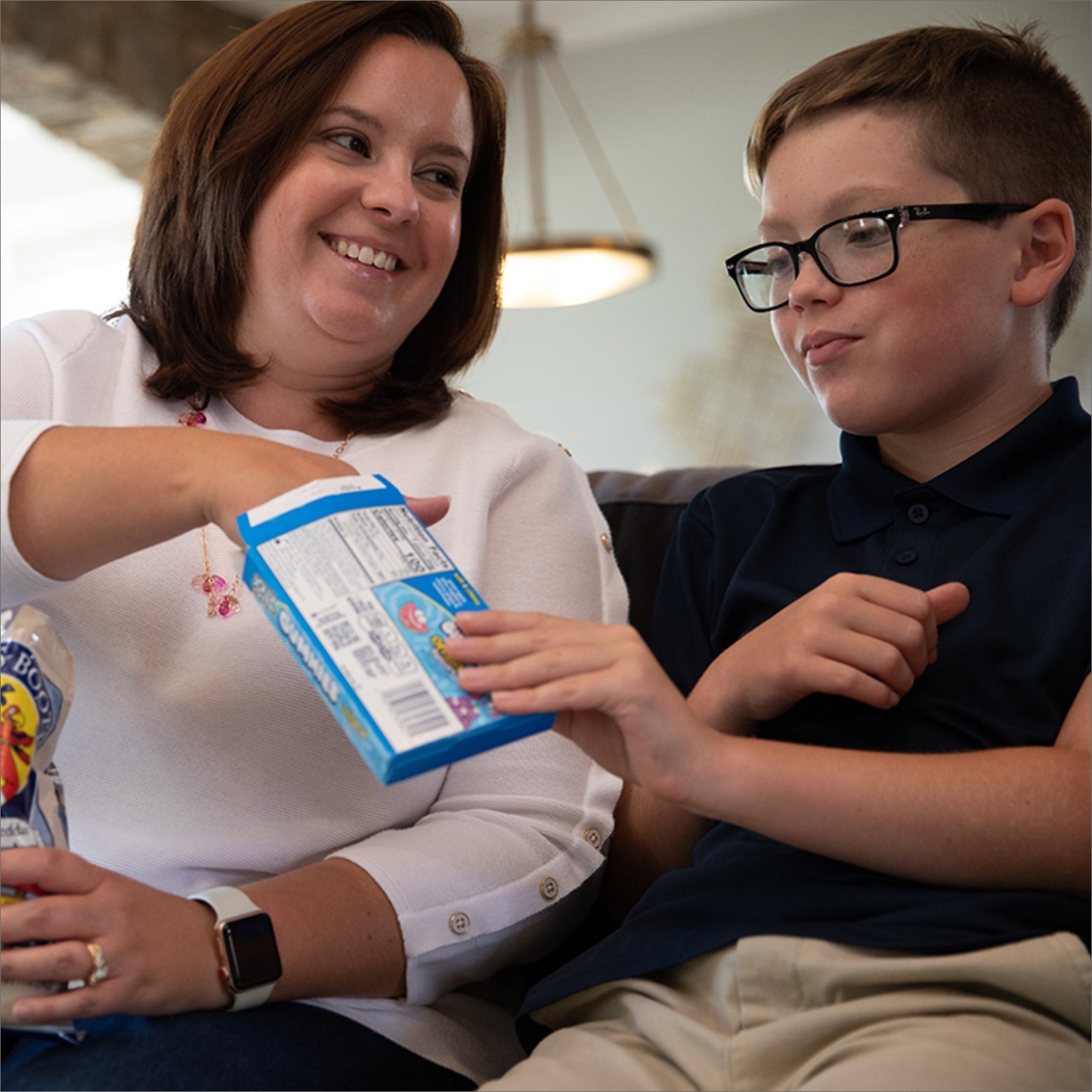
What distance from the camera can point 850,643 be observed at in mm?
958

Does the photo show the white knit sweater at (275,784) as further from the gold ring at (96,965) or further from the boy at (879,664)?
the gold ring at (96,965)

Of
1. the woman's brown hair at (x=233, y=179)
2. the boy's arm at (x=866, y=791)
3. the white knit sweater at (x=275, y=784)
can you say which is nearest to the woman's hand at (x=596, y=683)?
the boy's arm at (x=866, y=791)

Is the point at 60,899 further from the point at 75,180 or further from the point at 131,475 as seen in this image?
the point at 75,180

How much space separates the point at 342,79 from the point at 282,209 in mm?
146

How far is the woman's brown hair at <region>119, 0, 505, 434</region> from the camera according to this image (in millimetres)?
1283

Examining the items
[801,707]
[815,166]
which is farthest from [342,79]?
[801,707]

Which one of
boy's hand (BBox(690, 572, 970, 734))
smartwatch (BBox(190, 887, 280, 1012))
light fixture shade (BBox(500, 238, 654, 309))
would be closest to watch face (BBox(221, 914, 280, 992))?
smartwatch (BBox(190, 887, 280, 1012))

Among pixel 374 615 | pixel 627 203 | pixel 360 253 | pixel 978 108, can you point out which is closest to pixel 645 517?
pixel 360 253

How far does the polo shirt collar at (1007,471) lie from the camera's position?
110 cm

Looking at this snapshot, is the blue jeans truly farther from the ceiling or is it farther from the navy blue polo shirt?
the ceiling

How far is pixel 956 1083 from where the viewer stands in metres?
0.79

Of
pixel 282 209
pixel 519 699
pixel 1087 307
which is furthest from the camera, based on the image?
pixel 1087 307

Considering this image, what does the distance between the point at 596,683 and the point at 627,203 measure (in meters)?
4.82

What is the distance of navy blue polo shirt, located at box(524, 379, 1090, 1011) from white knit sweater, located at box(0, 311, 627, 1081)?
0.31ft
